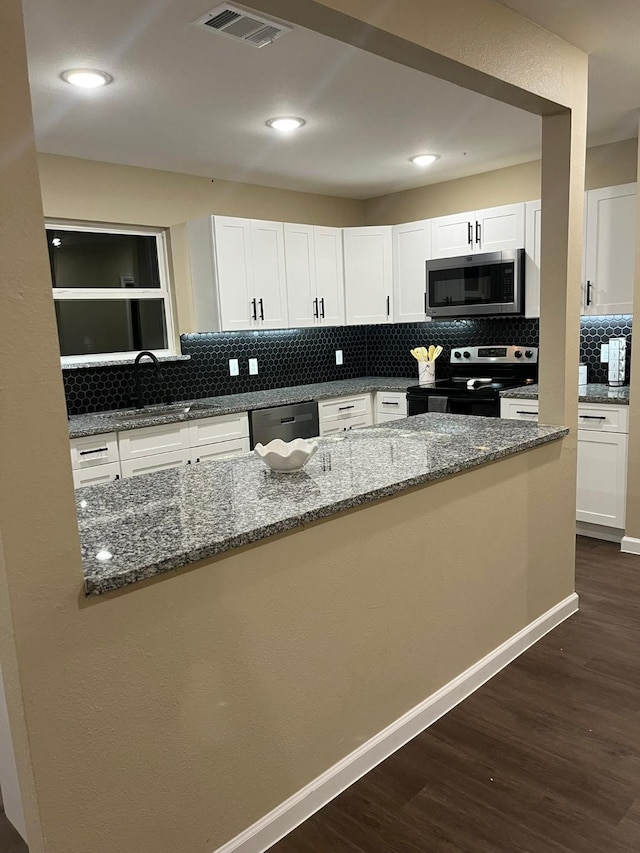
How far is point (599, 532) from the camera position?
4.26 metres

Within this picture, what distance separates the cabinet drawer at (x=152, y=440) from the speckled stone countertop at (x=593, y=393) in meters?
2.13

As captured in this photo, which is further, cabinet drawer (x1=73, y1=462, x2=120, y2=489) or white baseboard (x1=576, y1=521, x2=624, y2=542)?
white baseboard (x1=576, y1=521, x2=624, y2=542)

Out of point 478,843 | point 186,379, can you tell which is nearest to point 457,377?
point 186,379

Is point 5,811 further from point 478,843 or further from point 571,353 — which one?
point 571,353

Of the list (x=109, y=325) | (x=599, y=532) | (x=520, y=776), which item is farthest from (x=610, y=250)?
(x=109, y=325)

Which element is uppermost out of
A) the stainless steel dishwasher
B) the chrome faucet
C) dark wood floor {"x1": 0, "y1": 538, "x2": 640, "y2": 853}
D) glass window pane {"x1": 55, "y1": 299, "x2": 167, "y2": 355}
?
glass window pane {"x1": 55, "y1": 299, "x2": 167, "y2": 355}

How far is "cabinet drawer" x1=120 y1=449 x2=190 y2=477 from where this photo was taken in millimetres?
3824

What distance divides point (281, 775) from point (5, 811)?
2.87 ft

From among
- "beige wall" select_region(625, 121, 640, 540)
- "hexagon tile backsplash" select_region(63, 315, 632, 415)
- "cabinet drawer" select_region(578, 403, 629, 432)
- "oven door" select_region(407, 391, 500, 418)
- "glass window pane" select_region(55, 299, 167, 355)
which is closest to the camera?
"beige wall" select_region(625, 121, 640, 540)

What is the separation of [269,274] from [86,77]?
7.08 ft

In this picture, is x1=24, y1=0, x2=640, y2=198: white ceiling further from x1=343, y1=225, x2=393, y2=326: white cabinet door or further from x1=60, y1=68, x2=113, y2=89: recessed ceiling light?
x1=343, y1=225, x2=393, y2=326: white cabinet door

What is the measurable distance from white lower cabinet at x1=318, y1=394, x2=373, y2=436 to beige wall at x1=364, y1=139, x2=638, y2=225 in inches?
63.8

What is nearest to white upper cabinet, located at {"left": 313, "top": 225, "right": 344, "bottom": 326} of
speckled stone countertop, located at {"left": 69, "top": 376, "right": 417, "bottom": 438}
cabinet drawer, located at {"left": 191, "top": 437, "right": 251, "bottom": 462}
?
speckled stone countertop, located at {"left": 69, "top": 376, "right": 417, "bottom": 438}

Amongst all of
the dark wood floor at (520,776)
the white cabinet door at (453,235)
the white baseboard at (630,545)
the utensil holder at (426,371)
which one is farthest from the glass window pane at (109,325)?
the white baseboard at (630,545)
